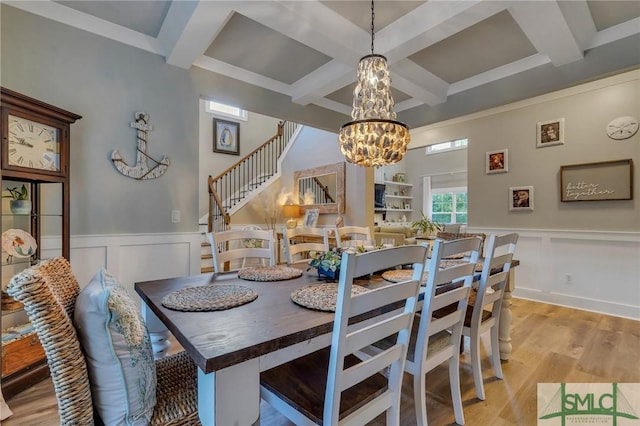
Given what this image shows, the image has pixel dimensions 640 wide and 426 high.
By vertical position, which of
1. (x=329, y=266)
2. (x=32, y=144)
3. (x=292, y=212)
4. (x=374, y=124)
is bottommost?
(x=329, y=266)

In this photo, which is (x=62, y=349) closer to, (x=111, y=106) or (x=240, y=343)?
(x=240, y=343)

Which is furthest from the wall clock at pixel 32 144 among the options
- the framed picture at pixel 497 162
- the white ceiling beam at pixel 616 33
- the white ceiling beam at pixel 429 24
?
the framed picture at pixel 497 162

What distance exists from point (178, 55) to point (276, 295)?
237 cm

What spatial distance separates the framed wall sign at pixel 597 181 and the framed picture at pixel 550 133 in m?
0.36

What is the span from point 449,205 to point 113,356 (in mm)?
9592

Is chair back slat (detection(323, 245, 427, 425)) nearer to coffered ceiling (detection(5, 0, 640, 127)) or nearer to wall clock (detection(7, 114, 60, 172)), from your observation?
coffered ceiling (detection(5, 0, 640, 127))

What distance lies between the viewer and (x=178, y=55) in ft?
8.54

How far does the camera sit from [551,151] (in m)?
3.77

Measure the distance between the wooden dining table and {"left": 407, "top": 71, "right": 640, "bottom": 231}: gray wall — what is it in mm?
3950

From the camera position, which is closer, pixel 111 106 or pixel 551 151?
pixel 111 106

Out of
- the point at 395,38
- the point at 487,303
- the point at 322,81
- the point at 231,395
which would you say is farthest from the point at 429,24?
the point at 231,395

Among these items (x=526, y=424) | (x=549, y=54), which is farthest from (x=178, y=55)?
(x=526, y=424)

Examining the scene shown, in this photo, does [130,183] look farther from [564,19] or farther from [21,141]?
[564,19]

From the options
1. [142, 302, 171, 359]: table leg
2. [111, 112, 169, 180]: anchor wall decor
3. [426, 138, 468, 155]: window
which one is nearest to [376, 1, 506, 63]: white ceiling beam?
[111, 112, 169, 180]: anchor wall decor
